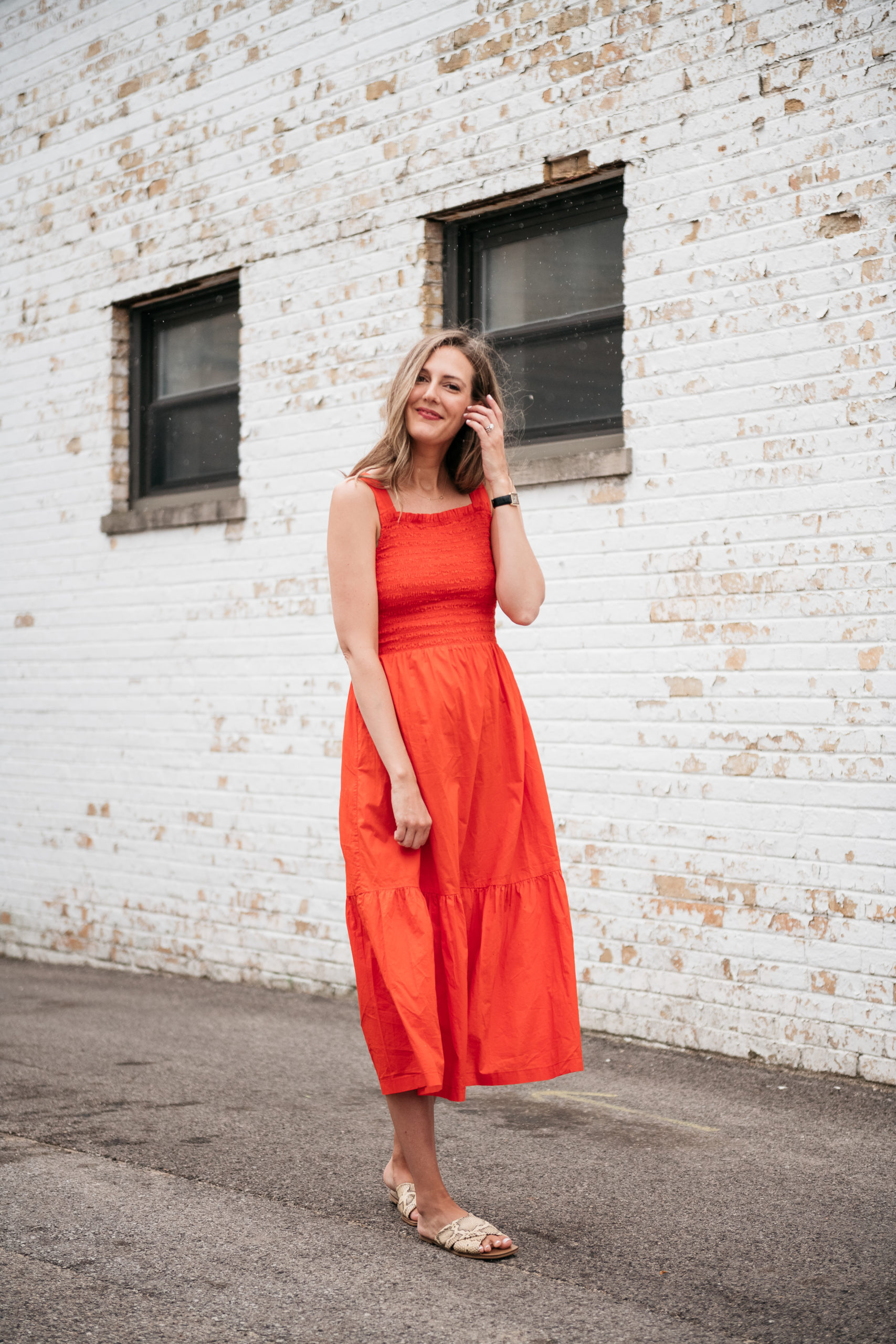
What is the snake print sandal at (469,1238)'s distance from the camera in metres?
3.22

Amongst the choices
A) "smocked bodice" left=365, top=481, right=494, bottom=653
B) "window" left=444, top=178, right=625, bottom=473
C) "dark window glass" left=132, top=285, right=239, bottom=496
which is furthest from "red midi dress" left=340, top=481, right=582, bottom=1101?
"dark window glass" left=132, top=285, right=239, bottom=496

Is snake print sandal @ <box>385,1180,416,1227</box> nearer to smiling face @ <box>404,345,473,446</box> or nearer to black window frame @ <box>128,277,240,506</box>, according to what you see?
smiling face @ <box>404,345,473,446</box>

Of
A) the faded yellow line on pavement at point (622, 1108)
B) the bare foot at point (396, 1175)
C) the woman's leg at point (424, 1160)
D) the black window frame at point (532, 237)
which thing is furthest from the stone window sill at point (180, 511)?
the woman's leg at point (424, 1160)

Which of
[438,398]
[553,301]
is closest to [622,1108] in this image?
[438,398]

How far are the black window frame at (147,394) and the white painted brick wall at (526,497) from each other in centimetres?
14

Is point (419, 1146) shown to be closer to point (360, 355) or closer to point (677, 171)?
point (677, 171)

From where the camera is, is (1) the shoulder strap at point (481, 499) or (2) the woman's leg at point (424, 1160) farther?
(1) the shoulder strap at point (481, 499)

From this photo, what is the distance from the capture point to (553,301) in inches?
248

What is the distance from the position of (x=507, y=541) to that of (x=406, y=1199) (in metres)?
1.71

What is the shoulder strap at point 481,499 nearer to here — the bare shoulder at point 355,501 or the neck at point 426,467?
the neck at point 426,467

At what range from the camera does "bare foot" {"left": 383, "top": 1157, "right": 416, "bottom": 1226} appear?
3580 millimetres

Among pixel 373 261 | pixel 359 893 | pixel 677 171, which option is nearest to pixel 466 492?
pixel 359 893

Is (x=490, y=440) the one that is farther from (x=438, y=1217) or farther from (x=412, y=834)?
(x=438, y=1217)

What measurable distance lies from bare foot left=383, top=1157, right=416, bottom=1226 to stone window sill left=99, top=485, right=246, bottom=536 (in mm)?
4442
